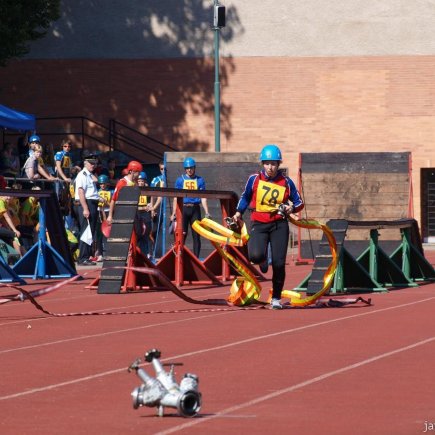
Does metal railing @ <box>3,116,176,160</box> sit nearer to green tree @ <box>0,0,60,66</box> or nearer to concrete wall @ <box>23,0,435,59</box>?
concrete wall @ <box>23,0,435,59</box>

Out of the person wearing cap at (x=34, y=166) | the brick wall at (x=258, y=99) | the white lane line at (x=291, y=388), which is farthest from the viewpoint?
the brick wall at (x=258, y=99)

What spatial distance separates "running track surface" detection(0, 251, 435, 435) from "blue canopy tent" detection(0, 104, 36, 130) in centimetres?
1385

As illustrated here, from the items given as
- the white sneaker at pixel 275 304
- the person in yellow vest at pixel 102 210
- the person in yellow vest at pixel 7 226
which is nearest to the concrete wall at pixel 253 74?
the person in yellow vest at pixel 102 210

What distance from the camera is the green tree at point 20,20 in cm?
3991

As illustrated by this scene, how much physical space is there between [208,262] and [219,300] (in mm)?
5792

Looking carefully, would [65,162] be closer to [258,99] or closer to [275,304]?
[258,99]

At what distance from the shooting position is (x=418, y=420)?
28.0 feet

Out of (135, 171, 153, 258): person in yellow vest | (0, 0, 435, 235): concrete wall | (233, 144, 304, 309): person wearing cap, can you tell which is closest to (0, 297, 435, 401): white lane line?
(233, 144, 304, 309): person wearing cap

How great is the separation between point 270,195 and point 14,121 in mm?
16237

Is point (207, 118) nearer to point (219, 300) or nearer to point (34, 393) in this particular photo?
point (219, 300)

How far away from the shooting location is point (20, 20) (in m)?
40.8

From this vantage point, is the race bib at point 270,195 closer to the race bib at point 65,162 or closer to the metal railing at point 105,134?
the race bib at point 65,162

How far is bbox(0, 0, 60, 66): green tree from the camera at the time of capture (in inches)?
1571

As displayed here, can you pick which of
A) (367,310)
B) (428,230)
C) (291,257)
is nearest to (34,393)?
(367,310)
